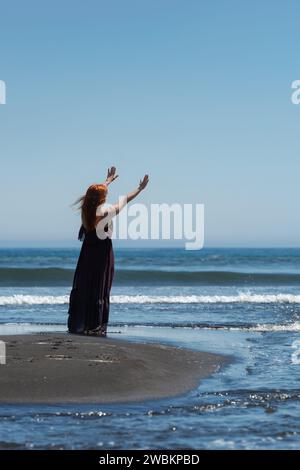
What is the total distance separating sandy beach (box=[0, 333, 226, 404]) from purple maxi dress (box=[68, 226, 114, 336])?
1.92 ft

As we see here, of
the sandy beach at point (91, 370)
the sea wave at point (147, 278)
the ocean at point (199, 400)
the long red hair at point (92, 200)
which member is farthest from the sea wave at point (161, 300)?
the sandy beach at point (91, 370)

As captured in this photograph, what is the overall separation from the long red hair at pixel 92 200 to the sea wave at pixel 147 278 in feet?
72.5

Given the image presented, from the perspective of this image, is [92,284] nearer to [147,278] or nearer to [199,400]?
[199,400]

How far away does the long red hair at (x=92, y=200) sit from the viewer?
9875 millimetres

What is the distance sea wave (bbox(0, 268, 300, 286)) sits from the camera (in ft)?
109

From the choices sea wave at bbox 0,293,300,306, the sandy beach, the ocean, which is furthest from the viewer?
sea wave at bbox 0,293,300,306

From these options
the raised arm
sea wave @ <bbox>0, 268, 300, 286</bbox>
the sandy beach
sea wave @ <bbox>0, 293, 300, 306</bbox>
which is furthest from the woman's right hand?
sea wave @ <bbox>0, 268, 300, 286</bbox>

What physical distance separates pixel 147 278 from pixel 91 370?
27088mm

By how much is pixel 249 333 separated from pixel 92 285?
3.64 m

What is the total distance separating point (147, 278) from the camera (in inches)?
1374

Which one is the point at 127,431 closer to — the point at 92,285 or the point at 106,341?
the point at 106,341

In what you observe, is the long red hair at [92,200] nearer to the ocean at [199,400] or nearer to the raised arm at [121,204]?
the raised arm at [121,204]

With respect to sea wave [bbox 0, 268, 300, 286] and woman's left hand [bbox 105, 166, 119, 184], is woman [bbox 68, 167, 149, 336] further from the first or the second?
sea wave [bbox 0, 268, 300, 286]
